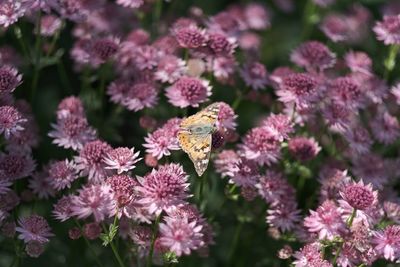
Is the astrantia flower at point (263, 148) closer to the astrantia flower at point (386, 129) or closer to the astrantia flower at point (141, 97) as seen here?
the astrantia flower at point (141, 97)

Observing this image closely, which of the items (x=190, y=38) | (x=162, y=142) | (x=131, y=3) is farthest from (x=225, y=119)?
(x=131, y=3)

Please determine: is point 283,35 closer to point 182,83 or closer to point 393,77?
point 393,77

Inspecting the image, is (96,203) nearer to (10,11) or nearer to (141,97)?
(141,97)

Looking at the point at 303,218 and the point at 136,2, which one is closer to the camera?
the point at 303,218

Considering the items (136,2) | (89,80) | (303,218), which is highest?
(136,2)

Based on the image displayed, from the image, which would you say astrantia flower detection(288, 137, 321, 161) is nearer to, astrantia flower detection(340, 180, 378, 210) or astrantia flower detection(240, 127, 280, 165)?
astrantia flower detection(240, 127, 280, 165)

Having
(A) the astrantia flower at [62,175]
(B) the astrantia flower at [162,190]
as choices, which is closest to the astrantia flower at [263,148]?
(B) the astrantia flower at [162,190]

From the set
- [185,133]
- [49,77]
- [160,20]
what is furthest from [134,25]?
[185,133]
